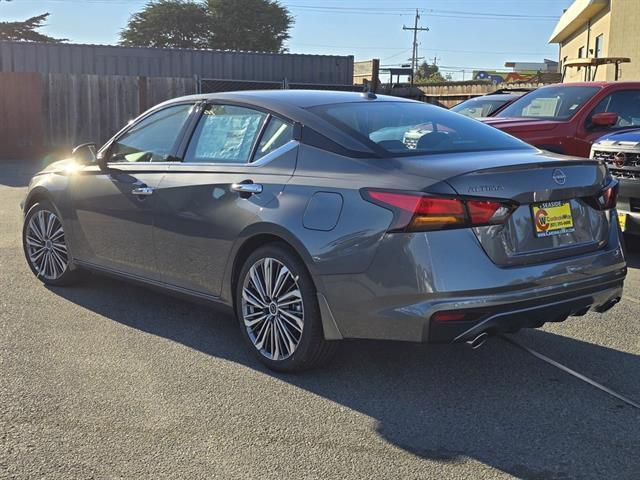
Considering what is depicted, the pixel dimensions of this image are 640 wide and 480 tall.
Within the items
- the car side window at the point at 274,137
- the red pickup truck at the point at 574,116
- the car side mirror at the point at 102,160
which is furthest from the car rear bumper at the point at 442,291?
the red pickup truck at the point at 574,116

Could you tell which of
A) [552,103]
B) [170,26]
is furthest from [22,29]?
[552,103]

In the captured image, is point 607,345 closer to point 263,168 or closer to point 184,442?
point 263,168

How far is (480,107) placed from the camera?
1182cm

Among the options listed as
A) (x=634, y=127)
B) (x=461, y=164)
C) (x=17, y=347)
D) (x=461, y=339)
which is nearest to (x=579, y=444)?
(x=461, y=339)

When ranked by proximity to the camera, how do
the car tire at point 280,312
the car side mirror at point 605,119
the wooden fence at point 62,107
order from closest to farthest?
1. the car tire at point 280,312
2. the car side mirror at point 605,119
3. the wooden fence at point 62,107

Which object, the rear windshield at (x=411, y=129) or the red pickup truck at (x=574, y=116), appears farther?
the red pickup truck at (x=574, y=116)

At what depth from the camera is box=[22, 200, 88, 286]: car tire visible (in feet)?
20.3

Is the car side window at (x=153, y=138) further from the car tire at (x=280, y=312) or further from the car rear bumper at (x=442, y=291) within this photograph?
the car rear bumper at (x=442, y=291)

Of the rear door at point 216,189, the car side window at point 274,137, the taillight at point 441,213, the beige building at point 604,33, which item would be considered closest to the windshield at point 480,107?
the rear door at point 216,189

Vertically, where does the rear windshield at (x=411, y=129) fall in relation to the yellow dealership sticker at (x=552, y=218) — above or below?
above

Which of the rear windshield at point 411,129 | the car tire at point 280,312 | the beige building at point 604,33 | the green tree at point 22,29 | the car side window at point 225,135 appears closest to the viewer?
the car tire at point 280,312

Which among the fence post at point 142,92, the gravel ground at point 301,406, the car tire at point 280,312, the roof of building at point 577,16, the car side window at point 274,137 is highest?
the roof of building at point 577,16

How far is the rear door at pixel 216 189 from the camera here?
4445 mm

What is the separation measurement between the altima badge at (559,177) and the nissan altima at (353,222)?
1 centimetres
